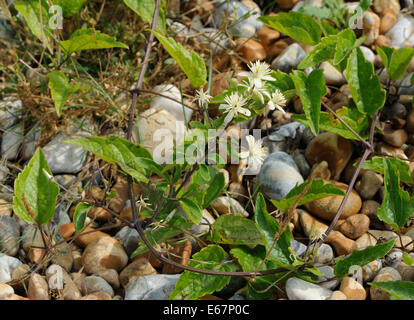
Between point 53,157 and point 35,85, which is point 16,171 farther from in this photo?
point 35,85

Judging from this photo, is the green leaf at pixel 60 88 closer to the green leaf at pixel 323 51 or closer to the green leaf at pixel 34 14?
the green leaf at pixel 34 14

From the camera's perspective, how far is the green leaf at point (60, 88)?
62.3 inches

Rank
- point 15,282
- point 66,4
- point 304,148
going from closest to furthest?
point 15,282, point 66,4, point 304,148

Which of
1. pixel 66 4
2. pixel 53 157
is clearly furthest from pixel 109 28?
pixel 53 157

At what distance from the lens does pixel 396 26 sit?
2.37 m

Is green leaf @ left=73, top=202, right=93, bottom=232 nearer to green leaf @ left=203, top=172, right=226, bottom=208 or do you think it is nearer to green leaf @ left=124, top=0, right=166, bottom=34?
green leaf @ left=203, top=172, right=226, bottom=208

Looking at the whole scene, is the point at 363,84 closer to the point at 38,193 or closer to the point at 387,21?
the point at 387,21

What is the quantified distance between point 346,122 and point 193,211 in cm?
68

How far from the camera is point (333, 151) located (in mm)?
1868

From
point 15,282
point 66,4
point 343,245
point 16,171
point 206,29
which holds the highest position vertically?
point 66,4

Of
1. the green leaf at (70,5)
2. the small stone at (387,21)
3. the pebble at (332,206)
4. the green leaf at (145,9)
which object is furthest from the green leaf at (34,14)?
the small stone at (387,21)

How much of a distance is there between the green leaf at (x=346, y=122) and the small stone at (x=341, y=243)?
333mm

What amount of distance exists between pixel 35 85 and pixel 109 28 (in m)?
0.45
